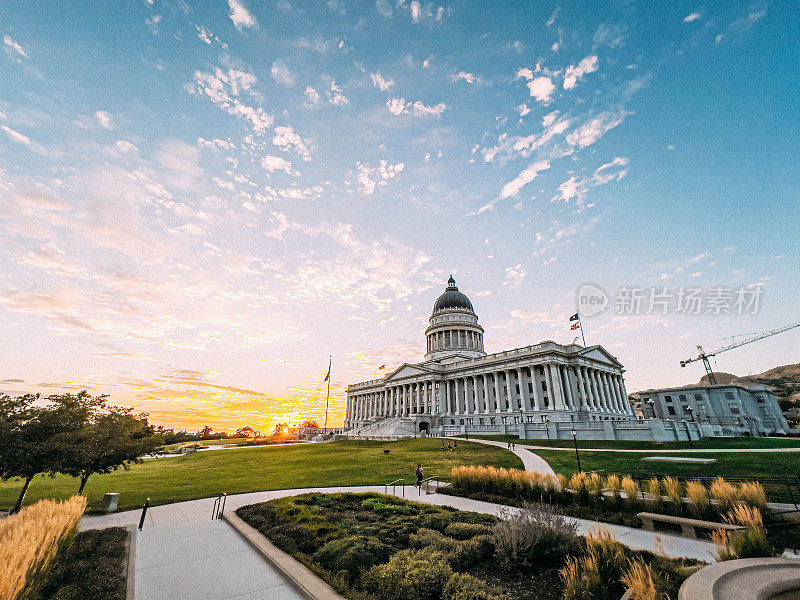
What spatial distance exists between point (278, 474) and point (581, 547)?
26.8 meters

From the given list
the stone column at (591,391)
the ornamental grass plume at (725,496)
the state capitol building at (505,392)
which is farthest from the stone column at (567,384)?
the ornamental grass plume at (725,496)

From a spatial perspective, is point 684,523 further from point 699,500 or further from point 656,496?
point 656,496

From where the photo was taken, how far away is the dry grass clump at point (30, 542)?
5.08 m

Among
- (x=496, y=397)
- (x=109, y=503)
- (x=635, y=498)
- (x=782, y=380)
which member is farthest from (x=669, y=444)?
(x=782, y=380)

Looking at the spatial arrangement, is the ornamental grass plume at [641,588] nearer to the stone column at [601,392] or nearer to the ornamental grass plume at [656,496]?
the ornamental grass plume at [656,496]

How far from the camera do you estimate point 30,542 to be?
6.36 m

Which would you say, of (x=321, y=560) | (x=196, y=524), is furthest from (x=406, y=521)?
(x=196, y=524)

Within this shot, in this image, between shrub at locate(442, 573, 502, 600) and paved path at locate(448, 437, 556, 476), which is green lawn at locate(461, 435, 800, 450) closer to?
paved path at locate(448, 437, 556, 476)

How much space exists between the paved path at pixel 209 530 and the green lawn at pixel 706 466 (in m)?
8.26

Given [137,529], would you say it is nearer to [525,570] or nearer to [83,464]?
[83,464]

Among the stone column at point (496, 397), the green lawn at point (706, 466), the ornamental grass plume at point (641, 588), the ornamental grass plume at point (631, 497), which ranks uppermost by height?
the stone column at point (496, 397)

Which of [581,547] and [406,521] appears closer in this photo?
[581,547]

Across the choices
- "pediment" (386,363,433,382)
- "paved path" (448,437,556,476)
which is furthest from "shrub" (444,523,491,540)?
"pediment" (386,363,433,382)

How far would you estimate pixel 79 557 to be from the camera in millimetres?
10039
